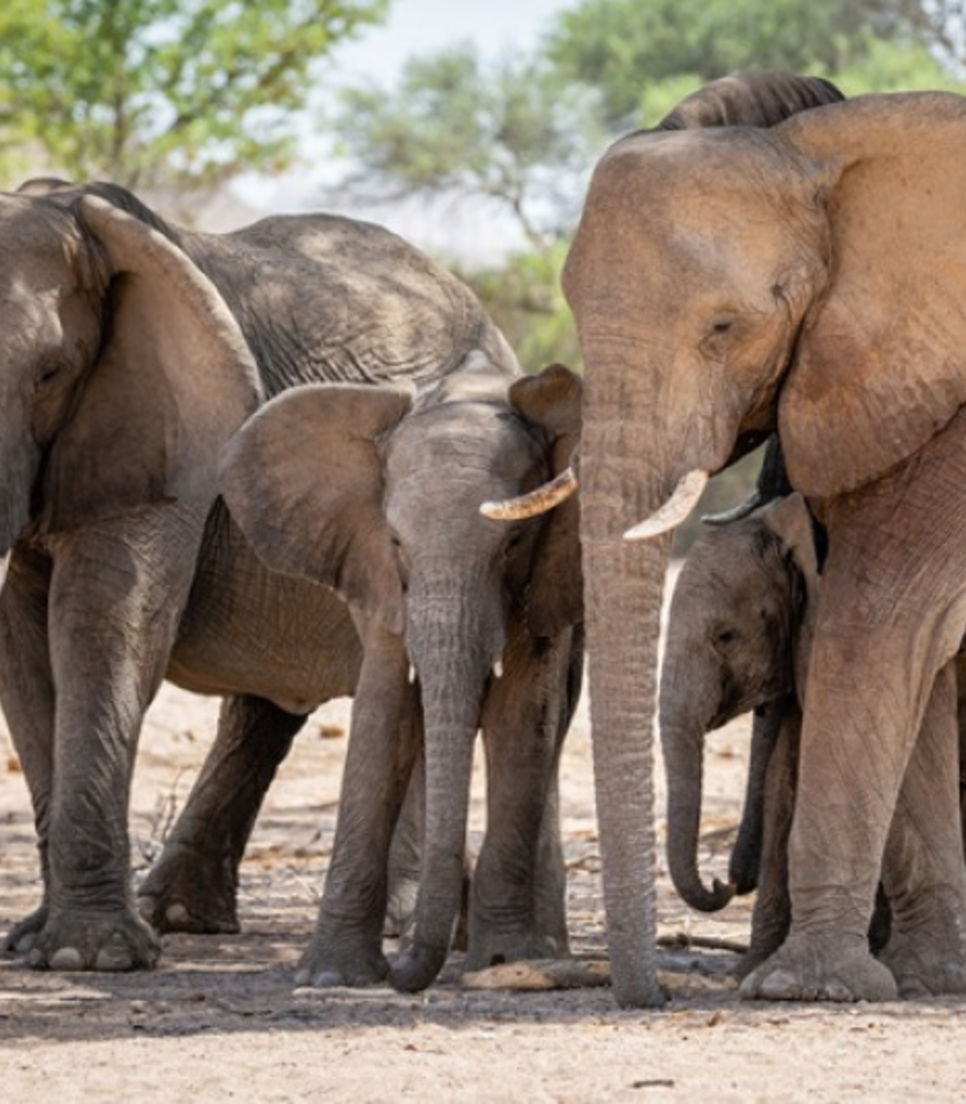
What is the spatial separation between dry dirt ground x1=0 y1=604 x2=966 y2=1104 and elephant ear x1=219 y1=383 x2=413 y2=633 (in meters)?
0.92

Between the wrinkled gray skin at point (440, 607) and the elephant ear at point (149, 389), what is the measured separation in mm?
475

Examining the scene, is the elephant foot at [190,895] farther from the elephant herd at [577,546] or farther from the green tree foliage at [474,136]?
the green tree foliage at [474,136]

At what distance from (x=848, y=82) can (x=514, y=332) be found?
12.0 ft

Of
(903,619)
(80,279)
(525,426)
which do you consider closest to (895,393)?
(903,619)

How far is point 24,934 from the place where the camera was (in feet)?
26.6

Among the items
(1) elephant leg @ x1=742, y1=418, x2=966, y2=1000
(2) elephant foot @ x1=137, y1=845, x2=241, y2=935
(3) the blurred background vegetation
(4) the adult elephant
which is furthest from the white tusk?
(3) the blurred background vegetation

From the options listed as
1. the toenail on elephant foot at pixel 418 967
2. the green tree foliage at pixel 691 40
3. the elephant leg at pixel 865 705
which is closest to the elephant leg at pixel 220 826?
the toenail on elephant foot at pixel 418 967

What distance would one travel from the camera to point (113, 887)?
7.89m

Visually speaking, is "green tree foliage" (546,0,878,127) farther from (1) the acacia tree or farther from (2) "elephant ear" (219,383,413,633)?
(2) "elephant ear" (219,383,413,633)

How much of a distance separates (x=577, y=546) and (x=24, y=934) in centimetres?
187

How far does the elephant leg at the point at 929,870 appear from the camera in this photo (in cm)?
700

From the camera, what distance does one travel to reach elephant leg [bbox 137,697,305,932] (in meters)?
9.05

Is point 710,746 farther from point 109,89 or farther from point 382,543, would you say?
point 109,89

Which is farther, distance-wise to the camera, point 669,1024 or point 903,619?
point 903,619
